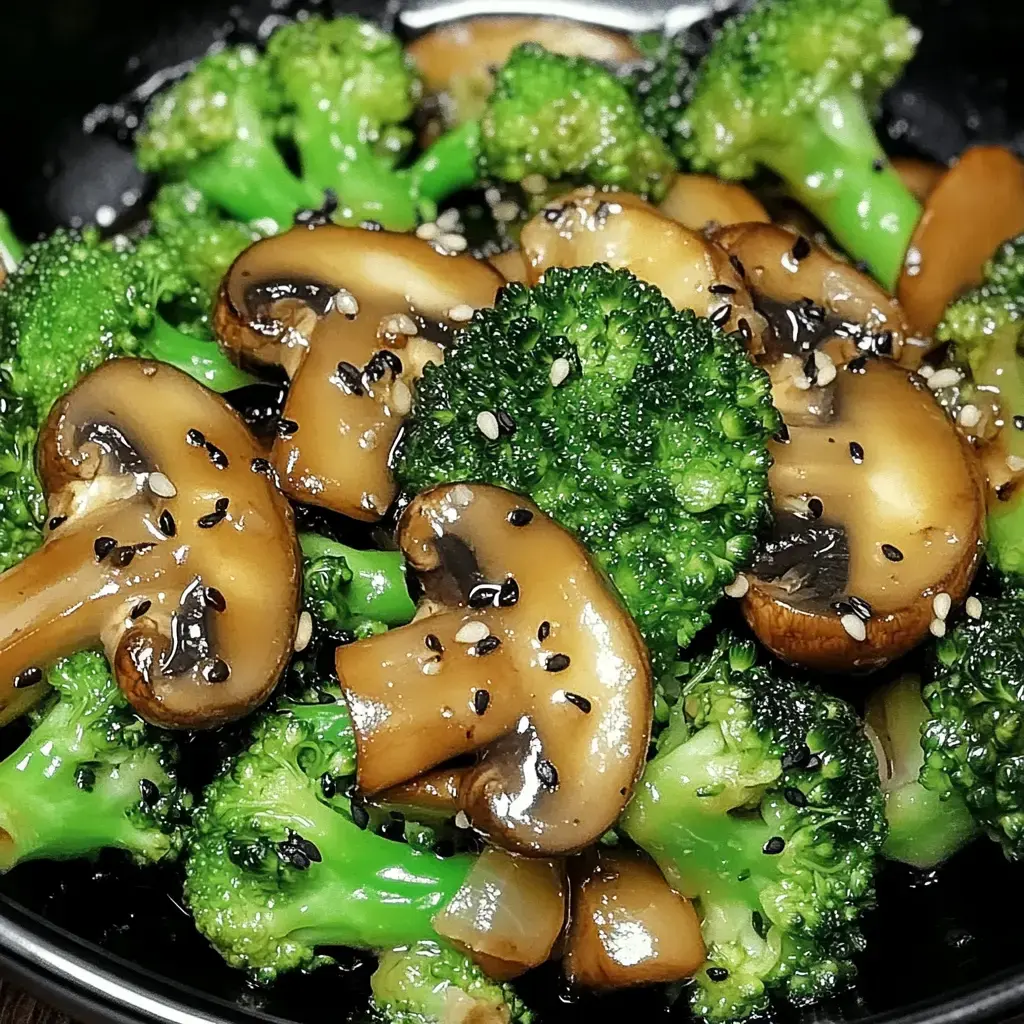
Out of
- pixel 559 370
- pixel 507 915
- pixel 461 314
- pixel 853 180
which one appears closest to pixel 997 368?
pixel 853 180

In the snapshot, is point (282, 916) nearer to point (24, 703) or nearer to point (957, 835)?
point (24, 703)

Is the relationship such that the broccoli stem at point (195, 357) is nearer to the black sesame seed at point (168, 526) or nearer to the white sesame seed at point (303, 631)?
the black sesame seed at point (168, 526)

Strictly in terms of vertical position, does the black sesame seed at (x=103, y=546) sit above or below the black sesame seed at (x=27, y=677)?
above

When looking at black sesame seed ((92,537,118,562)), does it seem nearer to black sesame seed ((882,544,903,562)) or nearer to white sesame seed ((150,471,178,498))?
white sesame seed ((150,471,178,498))

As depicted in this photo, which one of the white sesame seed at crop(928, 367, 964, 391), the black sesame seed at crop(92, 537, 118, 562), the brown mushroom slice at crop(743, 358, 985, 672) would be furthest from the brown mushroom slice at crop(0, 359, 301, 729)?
the white sesame seed at crop(928, 367, 964, 391)

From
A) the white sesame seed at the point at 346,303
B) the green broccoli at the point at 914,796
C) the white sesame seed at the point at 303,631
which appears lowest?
the green broccoli at the point at 914,796

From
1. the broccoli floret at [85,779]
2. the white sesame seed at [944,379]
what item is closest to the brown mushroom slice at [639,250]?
the white sesame seed at [944,379]

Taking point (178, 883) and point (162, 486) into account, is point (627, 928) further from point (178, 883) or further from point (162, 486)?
point (162, 486)

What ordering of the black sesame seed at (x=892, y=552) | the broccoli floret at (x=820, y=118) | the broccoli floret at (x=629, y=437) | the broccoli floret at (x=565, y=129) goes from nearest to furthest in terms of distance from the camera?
the broccoli floret at (x=629, y=437) < the black sesame seed at (x=892, y=552) < the broccoli floret at (x=565, y=129) < the broccoli floret at (x=820, y=118)
